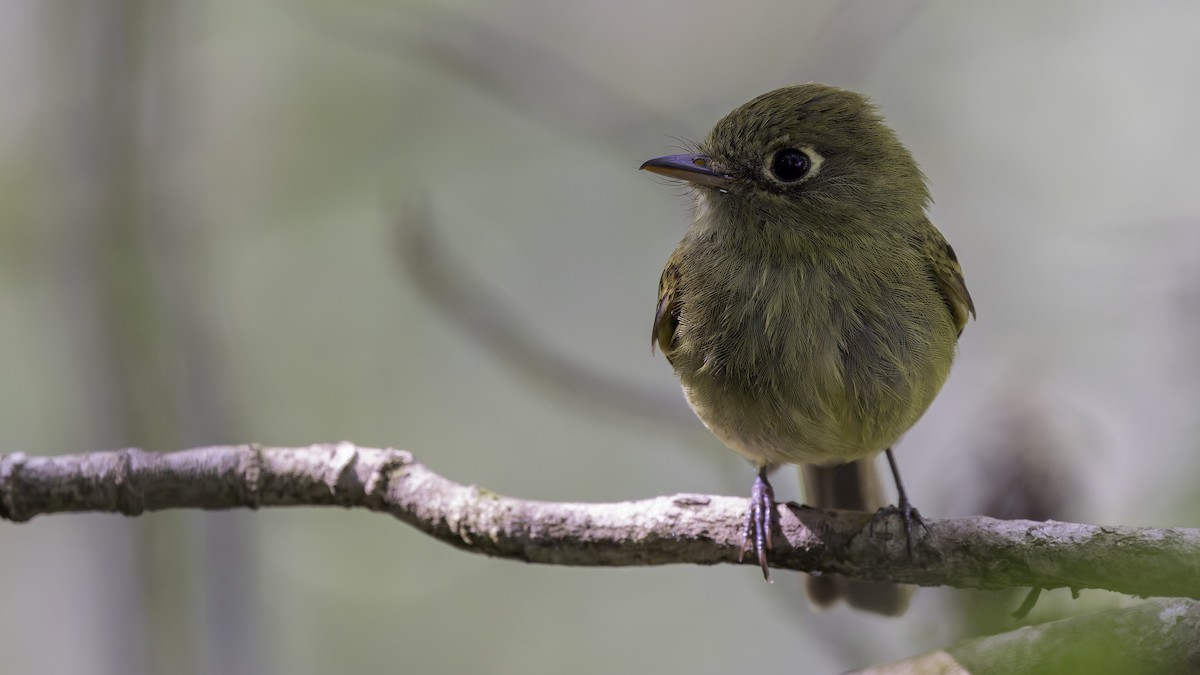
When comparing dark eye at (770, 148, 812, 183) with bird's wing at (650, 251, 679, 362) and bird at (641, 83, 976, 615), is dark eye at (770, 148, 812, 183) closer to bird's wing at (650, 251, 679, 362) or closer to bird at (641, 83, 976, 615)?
bird at (641, 83, 976, 615)

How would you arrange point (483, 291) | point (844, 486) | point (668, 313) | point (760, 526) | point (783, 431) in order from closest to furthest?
point (760, 526), point (783, 431), point (668, 313), point (844, 486), point (483, 291)

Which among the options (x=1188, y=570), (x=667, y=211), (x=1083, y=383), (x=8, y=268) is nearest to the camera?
(x=1188, y=570)

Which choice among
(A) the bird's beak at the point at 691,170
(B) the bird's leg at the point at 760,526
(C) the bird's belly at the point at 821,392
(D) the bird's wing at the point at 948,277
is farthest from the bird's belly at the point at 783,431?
(A) the bird's beak at the point at 691,170

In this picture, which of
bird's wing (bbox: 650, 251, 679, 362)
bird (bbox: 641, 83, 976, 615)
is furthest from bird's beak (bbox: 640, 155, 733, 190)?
bird's wing (bbox: 650, 251, 679, 362)

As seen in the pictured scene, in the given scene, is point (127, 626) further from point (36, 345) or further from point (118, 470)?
point (36, 345)

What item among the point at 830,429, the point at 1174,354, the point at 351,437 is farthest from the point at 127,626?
the point at 1174,354

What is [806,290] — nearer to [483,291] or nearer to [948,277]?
[948,277]

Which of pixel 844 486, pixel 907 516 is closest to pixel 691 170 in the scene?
pixel 907 516

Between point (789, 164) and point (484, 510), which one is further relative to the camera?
point (789, 164)
